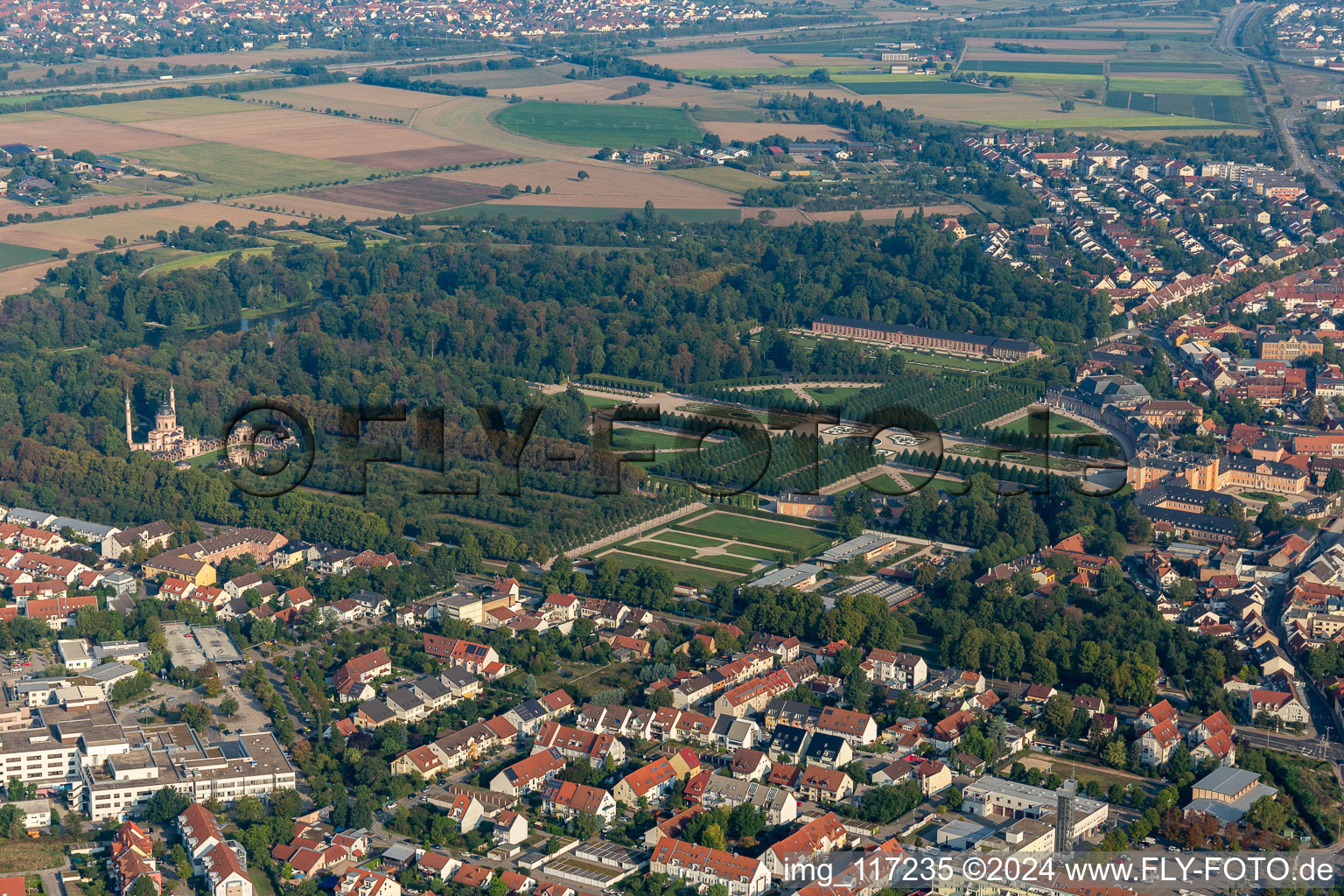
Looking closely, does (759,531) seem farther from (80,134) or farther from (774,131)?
(80,134)

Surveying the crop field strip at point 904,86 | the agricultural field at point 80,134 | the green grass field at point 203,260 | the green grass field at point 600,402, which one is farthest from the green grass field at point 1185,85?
the green grass field at point 600,402

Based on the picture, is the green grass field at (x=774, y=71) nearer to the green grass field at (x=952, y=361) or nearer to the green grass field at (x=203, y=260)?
the green grass field at (x=203, y=260)

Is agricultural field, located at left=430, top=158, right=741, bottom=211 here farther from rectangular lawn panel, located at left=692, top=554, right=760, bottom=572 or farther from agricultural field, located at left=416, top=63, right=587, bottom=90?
rectangular lawn panel, located at left=692, top=554, right=760, bottom=572

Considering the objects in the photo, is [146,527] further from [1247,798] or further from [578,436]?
[1247,798]

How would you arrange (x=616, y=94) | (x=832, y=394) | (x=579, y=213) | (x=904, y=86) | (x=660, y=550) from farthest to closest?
1. (x=904, y=86)
2. (x=616, y=94)
3. (x=579, y=213)
4. (x=832, y=394)
5. (x=660, y=550)

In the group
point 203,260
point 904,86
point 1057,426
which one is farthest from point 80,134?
point 1057,426
